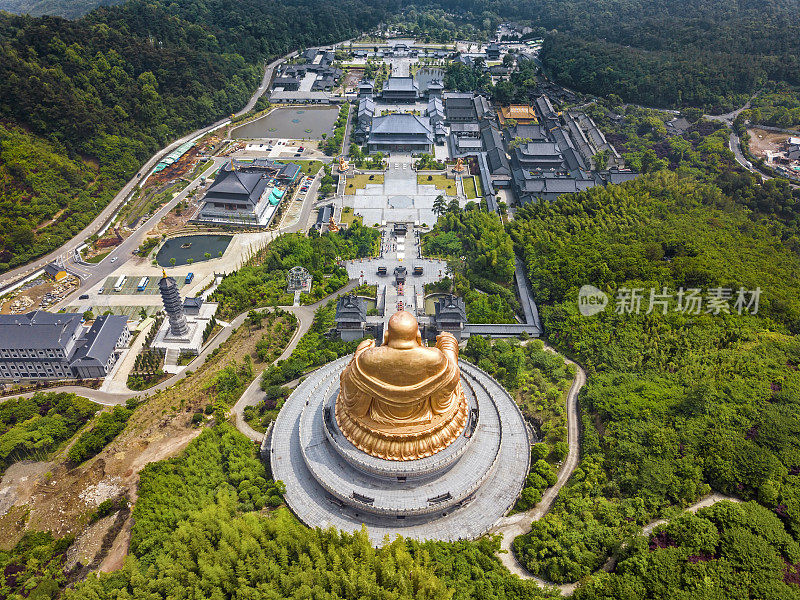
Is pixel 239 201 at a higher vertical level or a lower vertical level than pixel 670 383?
higher

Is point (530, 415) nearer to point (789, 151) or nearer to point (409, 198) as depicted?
point (409, 198)

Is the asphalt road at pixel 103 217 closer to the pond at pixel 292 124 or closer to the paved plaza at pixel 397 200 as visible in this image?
the pond at pixel 292 124

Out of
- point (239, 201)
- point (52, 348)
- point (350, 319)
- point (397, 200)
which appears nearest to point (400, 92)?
point (397, 200)

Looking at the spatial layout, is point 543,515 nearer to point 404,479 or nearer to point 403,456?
point 404,479

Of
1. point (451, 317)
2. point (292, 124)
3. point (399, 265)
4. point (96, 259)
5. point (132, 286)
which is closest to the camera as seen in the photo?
point (451, 317)

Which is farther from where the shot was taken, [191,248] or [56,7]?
[56,7]

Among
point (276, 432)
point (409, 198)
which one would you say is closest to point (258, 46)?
point (409, 198)

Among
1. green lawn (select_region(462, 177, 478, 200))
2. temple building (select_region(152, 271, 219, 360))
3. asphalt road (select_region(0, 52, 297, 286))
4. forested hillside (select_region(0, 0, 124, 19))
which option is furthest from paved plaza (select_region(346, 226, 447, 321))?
forested hillside (select_region(0, 0, 124, 19))
